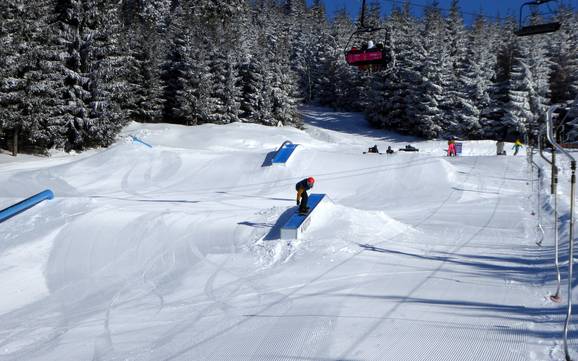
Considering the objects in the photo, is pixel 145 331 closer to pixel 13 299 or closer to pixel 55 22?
pixel 13 299

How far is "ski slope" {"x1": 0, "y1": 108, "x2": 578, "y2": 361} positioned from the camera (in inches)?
219

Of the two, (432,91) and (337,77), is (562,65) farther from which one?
(337,77)

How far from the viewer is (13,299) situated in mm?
9227

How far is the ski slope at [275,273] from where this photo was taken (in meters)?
5.56

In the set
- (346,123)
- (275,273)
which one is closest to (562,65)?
(346,123)

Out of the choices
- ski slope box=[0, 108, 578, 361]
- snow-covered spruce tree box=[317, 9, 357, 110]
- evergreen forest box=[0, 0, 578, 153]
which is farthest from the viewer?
snow-covered spruce tree box=[317, 9, 357, 110]

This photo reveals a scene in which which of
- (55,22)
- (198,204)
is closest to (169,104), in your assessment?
(55,22)

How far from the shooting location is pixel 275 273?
9.05 m

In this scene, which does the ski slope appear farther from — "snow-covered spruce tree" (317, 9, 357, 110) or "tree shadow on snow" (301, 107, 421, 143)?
"snow-covered spruce tree" (317, 9, 357, 110)

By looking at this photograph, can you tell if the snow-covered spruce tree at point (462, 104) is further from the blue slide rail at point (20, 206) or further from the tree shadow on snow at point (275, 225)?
the blue slide rail at point (20, 206)

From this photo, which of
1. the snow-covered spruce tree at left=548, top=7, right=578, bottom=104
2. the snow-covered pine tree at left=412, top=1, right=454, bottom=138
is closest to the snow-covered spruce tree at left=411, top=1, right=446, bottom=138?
the snow-covered pine tree at left=412, top=1, right=454, bottom=138

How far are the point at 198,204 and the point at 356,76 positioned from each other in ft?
166

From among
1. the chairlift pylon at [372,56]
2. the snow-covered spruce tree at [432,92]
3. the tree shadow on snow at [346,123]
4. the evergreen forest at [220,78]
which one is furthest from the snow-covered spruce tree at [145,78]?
the chairlift pylon at [372,56]

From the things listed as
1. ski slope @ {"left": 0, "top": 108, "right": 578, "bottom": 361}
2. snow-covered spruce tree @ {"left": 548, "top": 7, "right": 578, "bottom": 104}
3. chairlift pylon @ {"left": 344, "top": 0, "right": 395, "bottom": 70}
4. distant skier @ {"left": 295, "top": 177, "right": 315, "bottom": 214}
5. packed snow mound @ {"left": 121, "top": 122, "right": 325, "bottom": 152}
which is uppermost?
snow-covered spruce tree @ {"left": 548, "top": 7, "right": 578, "bottom": 104}
